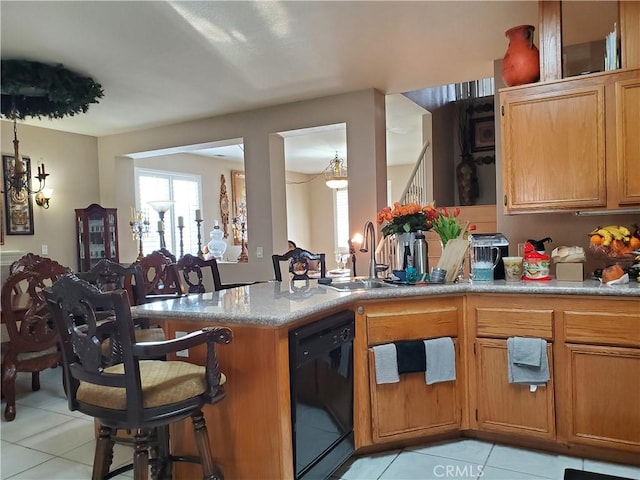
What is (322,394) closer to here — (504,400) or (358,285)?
(358,285)

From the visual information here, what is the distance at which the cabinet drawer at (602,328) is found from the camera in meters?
2.37

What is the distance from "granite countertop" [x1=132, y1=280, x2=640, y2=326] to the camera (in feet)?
6.62

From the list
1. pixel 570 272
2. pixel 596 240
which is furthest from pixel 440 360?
pixel 596 240

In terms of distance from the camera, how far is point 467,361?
2.71m

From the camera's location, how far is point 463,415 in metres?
2.72

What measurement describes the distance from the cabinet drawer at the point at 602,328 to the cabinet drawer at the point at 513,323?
97 millimetres

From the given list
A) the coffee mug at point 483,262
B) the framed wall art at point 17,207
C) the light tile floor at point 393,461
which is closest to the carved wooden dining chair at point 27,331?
the light tile floor at point 393,461

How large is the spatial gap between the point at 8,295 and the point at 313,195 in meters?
8.65

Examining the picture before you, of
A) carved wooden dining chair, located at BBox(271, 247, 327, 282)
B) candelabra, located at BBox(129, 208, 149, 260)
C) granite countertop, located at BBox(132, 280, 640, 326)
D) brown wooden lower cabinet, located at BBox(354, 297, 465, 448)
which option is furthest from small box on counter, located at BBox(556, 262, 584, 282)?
candelabra, located at BBox(129, 208, 149, 260)

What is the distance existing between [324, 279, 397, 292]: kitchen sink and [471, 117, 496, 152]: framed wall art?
4.43 meters

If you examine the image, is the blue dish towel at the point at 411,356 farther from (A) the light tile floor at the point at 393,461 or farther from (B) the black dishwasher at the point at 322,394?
(A) the light tile floor at the point at 393,461

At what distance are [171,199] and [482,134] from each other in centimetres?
497

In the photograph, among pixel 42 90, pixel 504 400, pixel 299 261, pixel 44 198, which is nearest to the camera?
pixel 504 400

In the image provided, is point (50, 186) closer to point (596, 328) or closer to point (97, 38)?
point (97, 38)
